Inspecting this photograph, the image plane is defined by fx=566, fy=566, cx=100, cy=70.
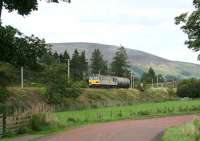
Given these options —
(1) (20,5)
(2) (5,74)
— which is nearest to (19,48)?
(1) (20,5)

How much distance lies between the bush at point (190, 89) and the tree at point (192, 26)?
3181 inches

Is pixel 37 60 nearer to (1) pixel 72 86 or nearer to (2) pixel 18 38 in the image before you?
(2) pixel 18 38

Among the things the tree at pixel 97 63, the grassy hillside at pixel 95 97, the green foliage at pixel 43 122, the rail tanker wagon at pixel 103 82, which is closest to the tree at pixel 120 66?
the tree at pixel 97 63

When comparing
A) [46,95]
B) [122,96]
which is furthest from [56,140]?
[122,96]

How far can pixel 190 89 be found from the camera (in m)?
142

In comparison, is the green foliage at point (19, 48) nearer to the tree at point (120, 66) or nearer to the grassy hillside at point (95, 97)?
the grassy hillside at point (95, 97)

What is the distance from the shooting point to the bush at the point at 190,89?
14088cm

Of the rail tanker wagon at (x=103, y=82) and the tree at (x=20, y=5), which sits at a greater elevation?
the tree at (x=20, y=5)

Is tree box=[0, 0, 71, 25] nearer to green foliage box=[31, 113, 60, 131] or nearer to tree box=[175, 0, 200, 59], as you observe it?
green foliage box=[31, 113, 60, 131]

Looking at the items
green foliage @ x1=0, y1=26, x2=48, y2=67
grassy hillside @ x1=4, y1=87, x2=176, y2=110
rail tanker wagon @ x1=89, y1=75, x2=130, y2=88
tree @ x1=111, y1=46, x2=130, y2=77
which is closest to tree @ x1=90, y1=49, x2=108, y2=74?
tree @ x1=111, y1=46, x2=130, y2=77

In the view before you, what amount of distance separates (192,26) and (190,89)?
8448 cm

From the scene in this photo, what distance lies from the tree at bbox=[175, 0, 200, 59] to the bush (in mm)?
80787

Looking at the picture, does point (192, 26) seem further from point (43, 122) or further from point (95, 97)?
point (95, 97)

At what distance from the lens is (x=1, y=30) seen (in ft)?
70.0
